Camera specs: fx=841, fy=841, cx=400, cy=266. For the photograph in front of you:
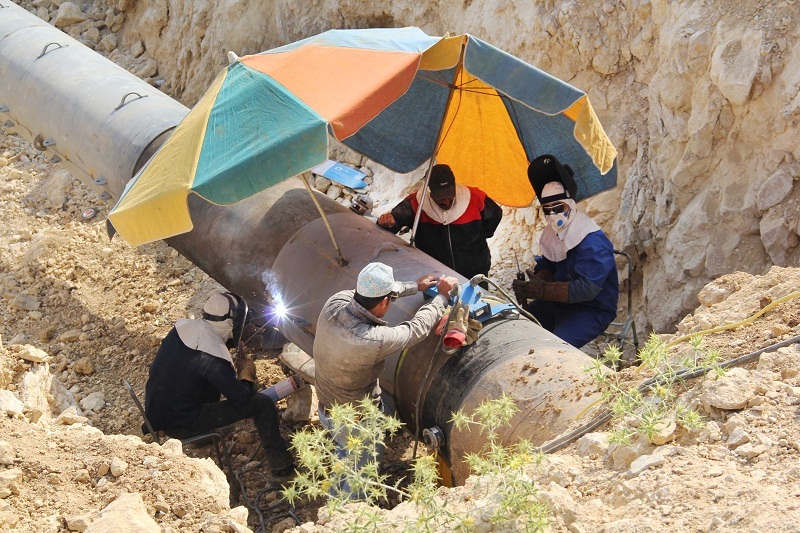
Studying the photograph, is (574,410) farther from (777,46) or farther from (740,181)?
(777,46)

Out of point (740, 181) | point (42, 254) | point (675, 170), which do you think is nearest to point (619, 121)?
point (675, 170)

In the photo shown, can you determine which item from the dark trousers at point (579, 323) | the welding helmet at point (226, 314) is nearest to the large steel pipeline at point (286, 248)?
the welding helmet at point (226, 314)

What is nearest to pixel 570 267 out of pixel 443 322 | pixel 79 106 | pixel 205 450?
pixel 443 322

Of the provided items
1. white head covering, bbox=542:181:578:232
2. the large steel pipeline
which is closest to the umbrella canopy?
white head covering, bbox=542:181:578:232

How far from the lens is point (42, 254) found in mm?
7422

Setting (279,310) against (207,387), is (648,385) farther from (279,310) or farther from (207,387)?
(207,387)

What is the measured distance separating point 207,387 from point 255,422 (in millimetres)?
365

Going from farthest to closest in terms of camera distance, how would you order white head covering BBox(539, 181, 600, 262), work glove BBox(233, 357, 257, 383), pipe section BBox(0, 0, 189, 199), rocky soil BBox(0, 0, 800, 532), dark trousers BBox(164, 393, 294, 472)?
pipe section BBox(0, 0, 189, 199)
work glove BBox(233, 357, 257, 383)
white head covering BBox(539, 181, 600, 262)
dark trousers BBox(164, 393, 294, 472)
rocky soil BBox(0, 0, 800, 532)

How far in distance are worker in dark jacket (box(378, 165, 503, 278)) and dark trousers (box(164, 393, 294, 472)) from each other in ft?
4.59

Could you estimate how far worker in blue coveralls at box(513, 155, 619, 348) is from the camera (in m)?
5.18

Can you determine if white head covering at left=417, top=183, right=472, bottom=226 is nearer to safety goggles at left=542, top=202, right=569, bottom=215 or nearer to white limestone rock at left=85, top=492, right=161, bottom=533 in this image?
safety goggles at left=542, top=202, right=569, bottom=215

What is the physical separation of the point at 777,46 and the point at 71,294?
5.63 meters

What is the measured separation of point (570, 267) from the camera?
531 centimetres

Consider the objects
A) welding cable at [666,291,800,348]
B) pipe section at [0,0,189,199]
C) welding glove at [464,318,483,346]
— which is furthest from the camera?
pipe section at [0,0,189,199]
